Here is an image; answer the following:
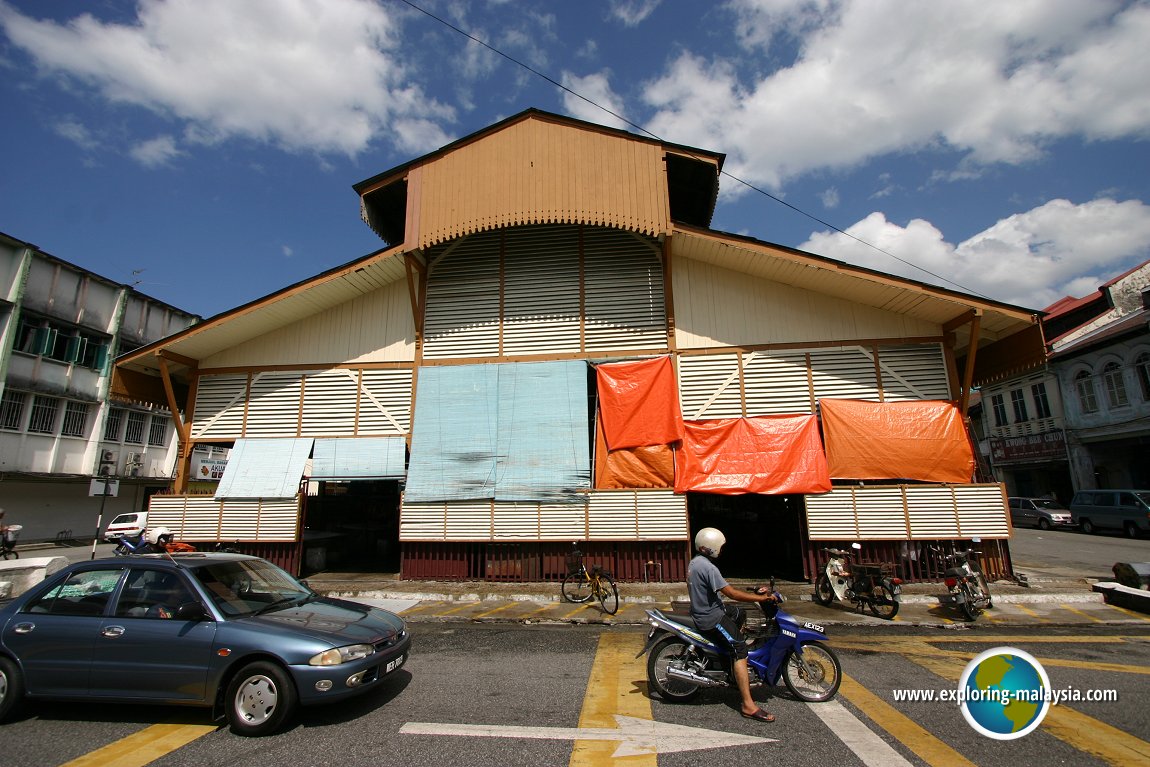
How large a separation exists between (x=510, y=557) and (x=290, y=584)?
659cm

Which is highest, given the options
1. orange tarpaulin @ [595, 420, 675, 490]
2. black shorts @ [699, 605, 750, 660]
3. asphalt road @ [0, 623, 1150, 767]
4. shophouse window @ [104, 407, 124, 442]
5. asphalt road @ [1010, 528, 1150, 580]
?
shophouse window @ [104, 407, 124, 442]

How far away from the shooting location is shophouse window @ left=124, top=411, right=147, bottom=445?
3158cm

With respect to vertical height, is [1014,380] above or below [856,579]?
above

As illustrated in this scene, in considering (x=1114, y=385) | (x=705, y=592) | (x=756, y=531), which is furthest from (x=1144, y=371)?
(x=705, y=592)

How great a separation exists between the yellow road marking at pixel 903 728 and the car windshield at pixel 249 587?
5990 millimetres

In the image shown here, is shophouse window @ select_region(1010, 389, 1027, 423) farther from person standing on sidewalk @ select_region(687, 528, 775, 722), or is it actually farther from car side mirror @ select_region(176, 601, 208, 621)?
car side mirror @ select_region(176, 601, 208, 621)

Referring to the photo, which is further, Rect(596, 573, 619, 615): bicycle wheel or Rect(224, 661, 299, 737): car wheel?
Rect(596, 573, 619, 615): bicycle wheel

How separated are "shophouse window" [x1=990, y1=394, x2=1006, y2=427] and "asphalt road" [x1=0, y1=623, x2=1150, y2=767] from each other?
35707mm

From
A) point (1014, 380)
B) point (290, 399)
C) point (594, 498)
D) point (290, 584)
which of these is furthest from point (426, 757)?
point (1014, 380)

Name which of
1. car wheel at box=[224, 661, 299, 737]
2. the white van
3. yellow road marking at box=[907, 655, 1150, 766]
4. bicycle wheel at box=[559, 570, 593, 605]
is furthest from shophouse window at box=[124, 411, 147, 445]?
yellow road marking at box=[907, 655, 1150, 766]

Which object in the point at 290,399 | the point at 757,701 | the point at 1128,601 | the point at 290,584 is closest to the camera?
the point at 757,701

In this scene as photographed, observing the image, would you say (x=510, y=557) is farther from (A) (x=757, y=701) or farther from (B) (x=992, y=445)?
(B) (x=992, y=445)

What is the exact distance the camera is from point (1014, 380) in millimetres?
33969

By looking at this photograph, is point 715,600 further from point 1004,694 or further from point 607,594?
point 607,594
